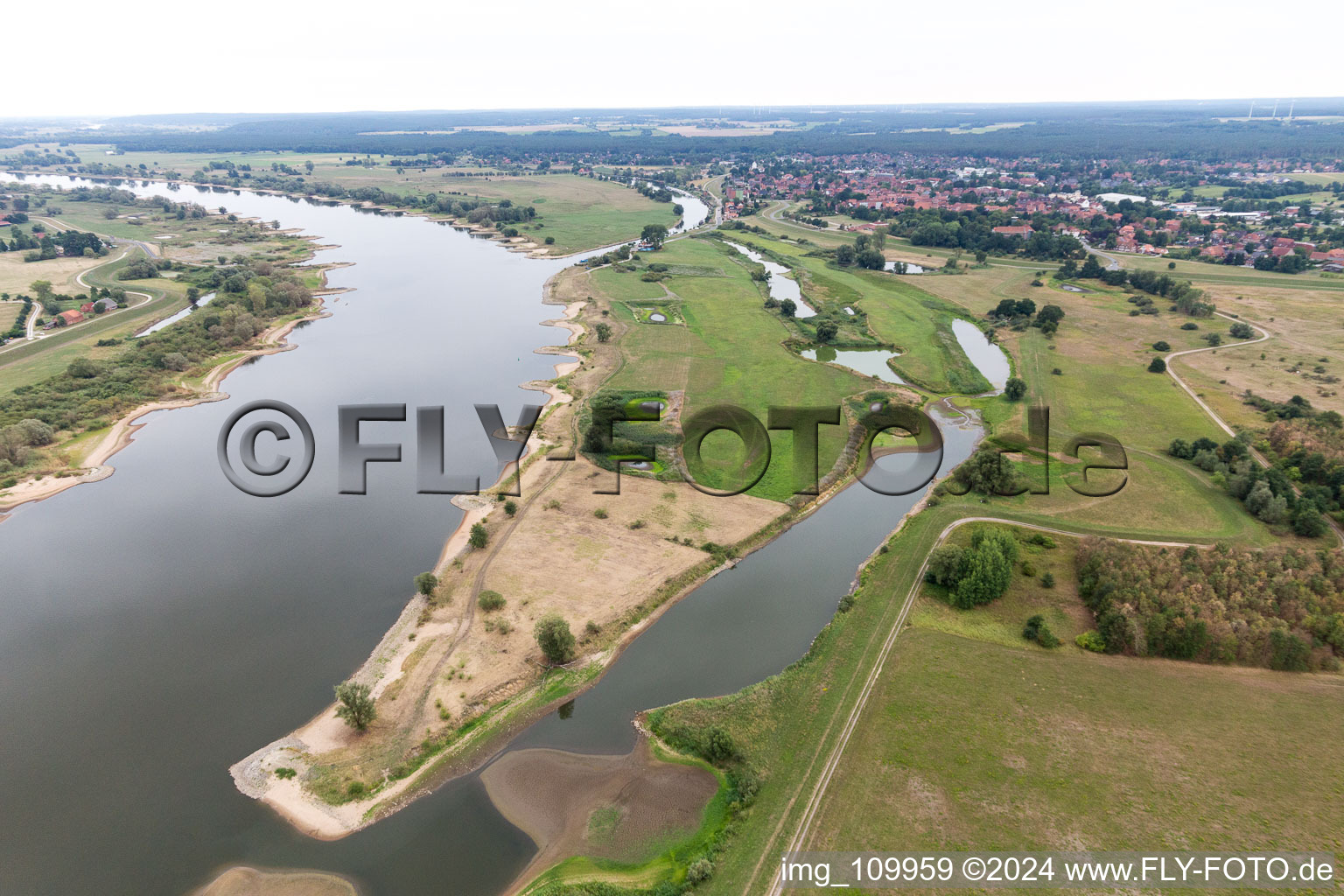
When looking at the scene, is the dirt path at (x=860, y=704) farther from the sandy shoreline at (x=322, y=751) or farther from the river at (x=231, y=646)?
the sandy shoreline at (x=322, y=751)

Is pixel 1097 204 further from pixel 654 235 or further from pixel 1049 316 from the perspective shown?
pixel 654 235

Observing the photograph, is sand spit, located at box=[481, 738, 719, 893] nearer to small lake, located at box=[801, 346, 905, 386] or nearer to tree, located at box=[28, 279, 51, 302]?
small lake, located at box=[801, 346, 905, 386]

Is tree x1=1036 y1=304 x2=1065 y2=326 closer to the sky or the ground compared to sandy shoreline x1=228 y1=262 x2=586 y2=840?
closer to the sky

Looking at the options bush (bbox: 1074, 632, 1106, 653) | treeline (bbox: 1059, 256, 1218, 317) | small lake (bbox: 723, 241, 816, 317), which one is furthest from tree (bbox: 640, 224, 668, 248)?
Result: bush (bbox: 1074, 632, 1106, 653)

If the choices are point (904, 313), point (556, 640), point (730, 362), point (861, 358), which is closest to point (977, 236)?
point (904, 313)

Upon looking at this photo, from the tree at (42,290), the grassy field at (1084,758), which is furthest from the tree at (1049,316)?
the tree at (42,290)

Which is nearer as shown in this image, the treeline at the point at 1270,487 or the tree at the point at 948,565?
the tree at the point at 948,565

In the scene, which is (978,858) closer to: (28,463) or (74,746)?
(74,746)
